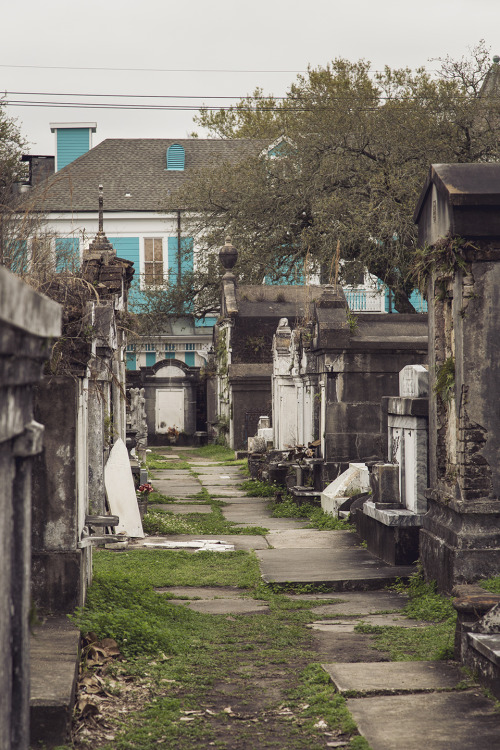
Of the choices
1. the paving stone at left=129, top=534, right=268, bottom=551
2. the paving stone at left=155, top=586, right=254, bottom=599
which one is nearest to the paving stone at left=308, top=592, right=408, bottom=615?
the paving stone at left=155, top=586, right=254, bottom=599

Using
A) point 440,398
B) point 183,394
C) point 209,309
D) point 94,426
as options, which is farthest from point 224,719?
point 209,309

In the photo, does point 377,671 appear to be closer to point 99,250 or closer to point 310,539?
point 310,539

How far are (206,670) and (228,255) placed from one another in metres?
21.7

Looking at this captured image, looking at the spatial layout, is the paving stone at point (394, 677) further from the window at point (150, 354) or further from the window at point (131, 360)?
the window at point (150, 354)

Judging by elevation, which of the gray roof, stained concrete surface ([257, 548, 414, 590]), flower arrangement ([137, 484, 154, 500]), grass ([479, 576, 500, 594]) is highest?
the gray roof

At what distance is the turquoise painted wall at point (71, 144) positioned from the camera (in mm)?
36156

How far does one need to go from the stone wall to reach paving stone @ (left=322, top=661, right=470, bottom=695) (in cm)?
255

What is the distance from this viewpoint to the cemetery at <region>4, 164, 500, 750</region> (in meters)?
2.92

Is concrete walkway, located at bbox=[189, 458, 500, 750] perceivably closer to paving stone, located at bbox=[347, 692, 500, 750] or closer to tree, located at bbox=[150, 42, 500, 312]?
paving stone, located at bbox=[347, 692, 500, 750]

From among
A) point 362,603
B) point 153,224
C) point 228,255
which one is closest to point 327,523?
point 362,603

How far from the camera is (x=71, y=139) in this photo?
36438 mm

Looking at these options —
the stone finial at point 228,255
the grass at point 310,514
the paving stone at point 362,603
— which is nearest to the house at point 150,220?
the stone finial at point 228,255

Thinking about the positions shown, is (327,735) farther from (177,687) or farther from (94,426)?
(94,426)

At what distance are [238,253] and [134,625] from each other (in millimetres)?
21555
